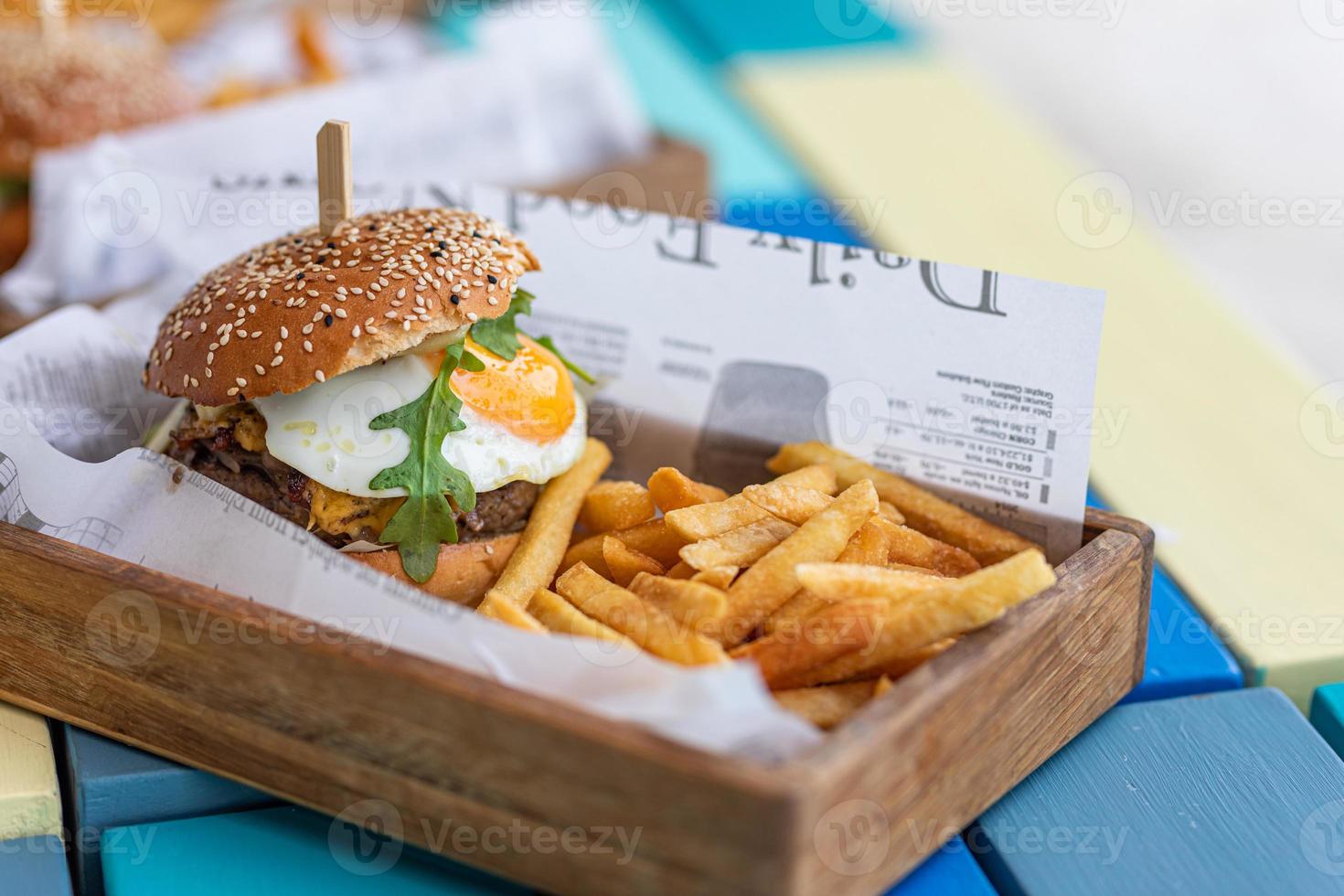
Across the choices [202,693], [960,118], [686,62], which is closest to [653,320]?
[202,693]

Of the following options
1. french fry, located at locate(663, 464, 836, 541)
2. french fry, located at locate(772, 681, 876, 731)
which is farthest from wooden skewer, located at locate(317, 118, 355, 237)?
french fry, located at locate(772, 681, 876, 731)

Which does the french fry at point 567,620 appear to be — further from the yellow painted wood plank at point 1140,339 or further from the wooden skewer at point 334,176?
the yellow painted wood plank at point 1140,339

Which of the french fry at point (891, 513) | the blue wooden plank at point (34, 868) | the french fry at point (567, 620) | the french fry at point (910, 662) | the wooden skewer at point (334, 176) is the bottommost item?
the blue wooden plank at point (34, 868)

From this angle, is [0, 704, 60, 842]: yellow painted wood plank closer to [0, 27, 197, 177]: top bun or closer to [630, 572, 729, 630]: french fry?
[630, 572, 729, 630]: french fry

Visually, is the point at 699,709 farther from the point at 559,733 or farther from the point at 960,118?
the point at 960,118

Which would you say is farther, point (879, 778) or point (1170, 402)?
point (1170, 402)

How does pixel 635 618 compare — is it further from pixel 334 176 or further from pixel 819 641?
pixel 334 176

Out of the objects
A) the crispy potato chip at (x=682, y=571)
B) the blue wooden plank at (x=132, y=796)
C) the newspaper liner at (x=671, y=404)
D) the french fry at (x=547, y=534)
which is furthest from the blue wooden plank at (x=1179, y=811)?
the blue wooden plank at (x=132, y=796)
